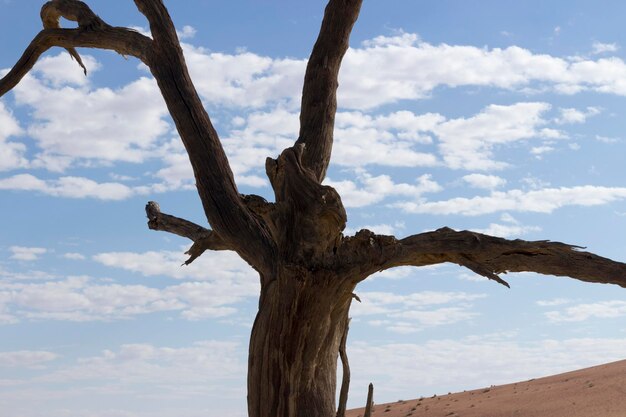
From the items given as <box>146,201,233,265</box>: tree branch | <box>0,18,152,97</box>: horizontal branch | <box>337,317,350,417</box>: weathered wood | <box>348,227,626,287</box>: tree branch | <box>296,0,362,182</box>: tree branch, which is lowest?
<box>337,317,350,417</box>: weathered wood

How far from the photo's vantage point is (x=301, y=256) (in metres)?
7.61

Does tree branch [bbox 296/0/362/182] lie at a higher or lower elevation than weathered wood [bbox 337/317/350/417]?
higher

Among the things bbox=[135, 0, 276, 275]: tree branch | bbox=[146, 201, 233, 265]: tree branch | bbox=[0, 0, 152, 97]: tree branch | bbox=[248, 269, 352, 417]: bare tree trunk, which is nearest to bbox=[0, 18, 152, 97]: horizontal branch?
bbox=[0, 0, 152, 97]: tree branch

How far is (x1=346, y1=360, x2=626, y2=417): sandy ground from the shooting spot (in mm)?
18969

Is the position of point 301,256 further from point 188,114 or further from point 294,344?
point 188,114

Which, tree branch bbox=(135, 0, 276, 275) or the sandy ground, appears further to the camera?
Result: the sandy ground

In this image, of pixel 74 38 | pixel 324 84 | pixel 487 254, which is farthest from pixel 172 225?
pixel 487 254

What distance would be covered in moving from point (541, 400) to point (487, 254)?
14.2m

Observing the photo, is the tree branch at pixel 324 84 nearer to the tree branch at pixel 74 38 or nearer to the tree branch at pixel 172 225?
the tree branch at pixel 172 225

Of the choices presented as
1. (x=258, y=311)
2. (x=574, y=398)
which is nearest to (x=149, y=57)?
(x=258, y=311)

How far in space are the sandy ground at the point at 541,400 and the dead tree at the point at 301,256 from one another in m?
11.8

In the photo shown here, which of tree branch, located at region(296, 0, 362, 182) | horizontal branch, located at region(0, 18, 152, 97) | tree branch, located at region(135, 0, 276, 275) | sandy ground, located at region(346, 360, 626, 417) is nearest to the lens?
tree branch, located at region(135, 0, 276, 275)

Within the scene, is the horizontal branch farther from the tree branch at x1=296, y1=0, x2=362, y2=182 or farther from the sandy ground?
the sandy ground

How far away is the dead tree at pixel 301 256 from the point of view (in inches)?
299
